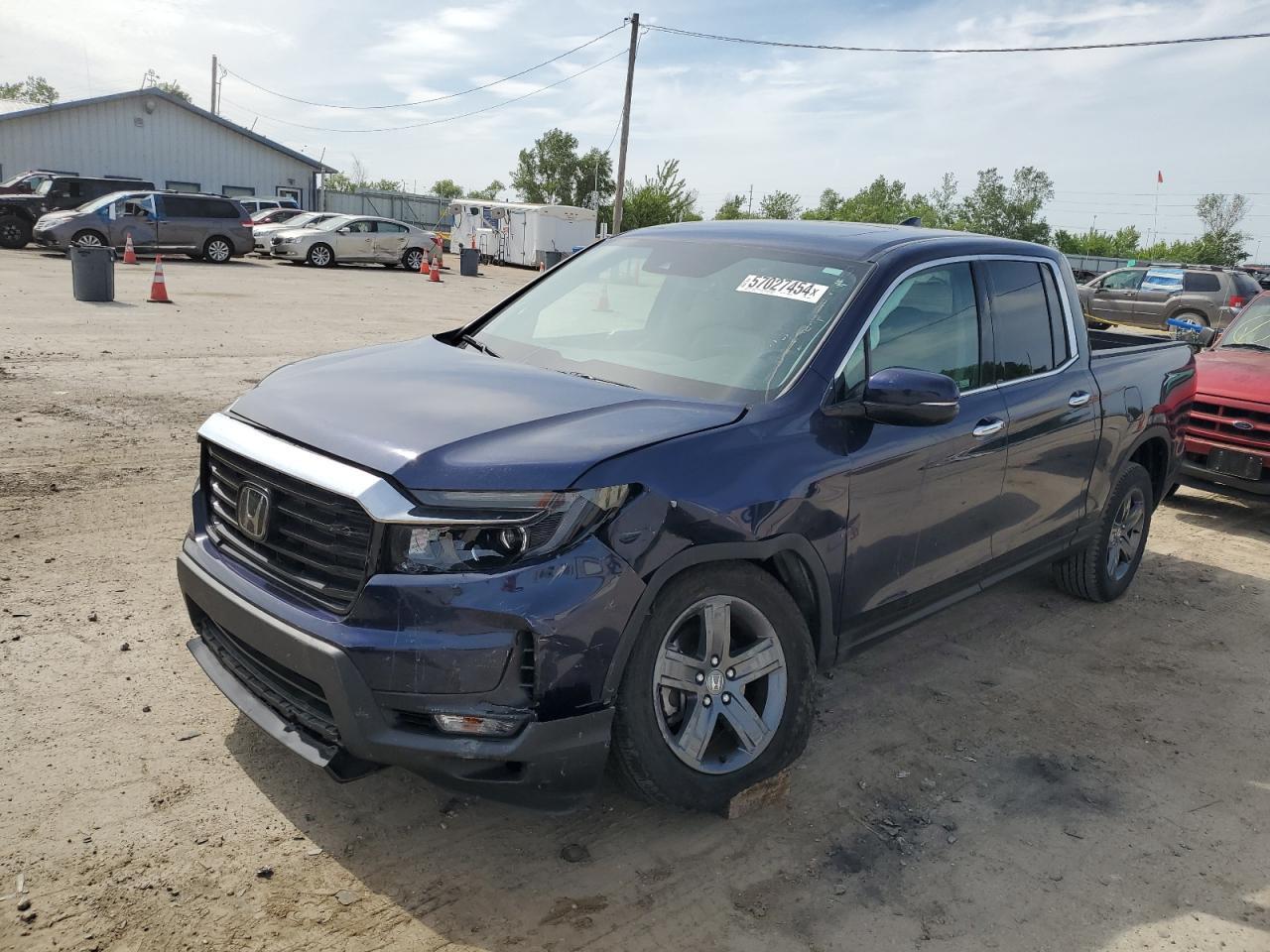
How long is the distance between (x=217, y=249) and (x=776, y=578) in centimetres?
2644

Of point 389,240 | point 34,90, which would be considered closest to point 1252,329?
point 389,240

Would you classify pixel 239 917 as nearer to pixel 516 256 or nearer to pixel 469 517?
pixel 469 517

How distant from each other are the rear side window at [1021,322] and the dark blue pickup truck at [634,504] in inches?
0.8

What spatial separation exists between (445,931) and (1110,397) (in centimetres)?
407

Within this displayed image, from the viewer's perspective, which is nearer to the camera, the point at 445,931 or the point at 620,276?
the point at 445,931

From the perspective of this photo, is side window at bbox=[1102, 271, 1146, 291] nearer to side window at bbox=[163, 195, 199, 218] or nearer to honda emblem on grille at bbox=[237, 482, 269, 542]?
side window at bbox=[163, 195, 199, 218]

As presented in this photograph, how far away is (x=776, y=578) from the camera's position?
11.2 ft

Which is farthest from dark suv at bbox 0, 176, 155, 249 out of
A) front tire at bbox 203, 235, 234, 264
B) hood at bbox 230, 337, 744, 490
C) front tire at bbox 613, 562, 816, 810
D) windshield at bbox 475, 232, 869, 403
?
front tire at bbox 613, 562, 816, 810

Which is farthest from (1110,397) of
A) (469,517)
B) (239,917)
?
(239,917)

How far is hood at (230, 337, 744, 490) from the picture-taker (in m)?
2.78

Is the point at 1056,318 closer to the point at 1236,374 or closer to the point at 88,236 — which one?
the point at 1236,374

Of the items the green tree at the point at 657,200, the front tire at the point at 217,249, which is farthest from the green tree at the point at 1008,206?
the front tire at the point at 217,249

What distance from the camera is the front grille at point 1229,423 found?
736 cm

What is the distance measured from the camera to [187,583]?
335 centimetres
